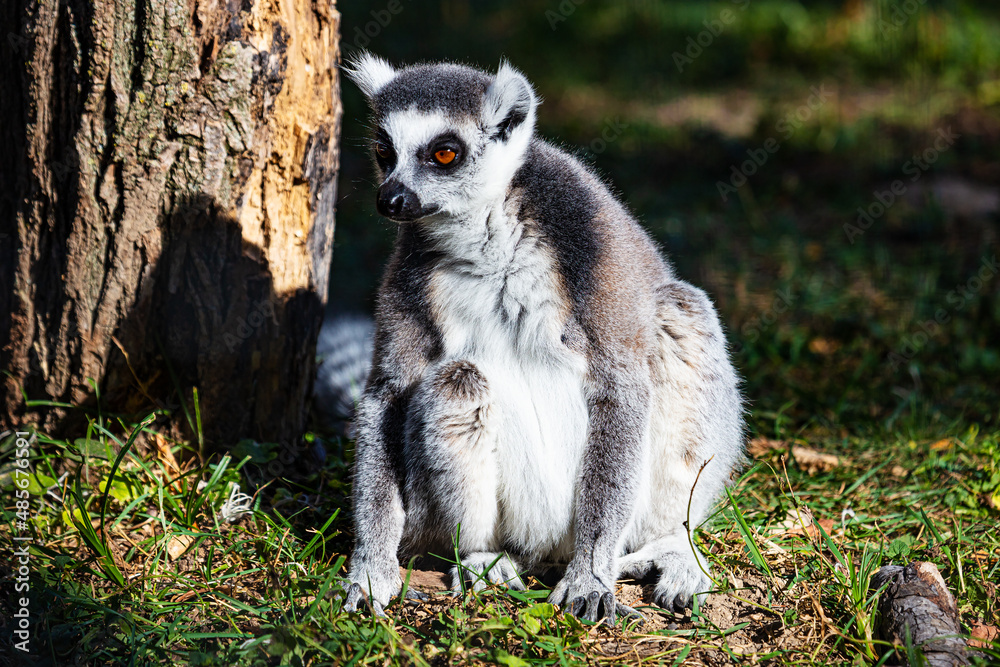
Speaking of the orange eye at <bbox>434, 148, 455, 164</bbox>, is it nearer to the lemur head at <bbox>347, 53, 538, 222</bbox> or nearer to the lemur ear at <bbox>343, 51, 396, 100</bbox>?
the lemur head at <bbox>347, 53, 538, 222</bbox>

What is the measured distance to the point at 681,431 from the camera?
2.92 metres

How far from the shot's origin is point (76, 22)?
9.61ft

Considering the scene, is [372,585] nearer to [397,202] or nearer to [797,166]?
[397,202]

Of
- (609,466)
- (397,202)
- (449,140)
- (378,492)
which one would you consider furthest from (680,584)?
(449,140)

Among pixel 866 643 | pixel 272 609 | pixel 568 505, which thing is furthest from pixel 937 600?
pixel 272 609

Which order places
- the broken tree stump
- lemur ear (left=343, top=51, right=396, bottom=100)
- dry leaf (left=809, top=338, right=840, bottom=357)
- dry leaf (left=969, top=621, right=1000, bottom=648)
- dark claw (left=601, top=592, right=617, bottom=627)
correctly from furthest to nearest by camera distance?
dry leaf (left=809, top=338, right=840, bottom=357)
lemur ear (left=343, top=51, right=396, bottom=100)
dark claw (left=601, top=592, right=617, bottom=627)
dry leaf (left=969, top=621, right=1000, bottom=648)
the broken tree stump

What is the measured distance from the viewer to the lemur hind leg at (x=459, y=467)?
2730mm

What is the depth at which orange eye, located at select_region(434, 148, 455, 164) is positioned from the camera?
2.80 metres

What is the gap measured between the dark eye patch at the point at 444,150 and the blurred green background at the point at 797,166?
28.0 inches

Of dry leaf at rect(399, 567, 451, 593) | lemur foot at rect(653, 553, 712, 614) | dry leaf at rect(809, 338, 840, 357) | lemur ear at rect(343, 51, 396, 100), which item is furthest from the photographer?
dry leaf at rect(809, 338, 840, 357)

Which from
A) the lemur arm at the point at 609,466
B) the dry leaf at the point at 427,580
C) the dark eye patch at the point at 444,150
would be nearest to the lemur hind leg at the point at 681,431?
the lemur arm at the point at 609,466

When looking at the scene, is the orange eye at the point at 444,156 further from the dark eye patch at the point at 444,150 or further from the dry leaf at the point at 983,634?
the dry leaf at the point at 983,634

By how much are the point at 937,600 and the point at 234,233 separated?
9.19 ft

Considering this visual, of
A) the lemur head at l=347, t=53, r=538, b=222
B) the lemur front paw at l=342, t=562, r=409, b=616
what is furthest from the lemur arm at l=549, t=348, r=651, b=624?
the lemur head at l=347, t=53, r=538, b=222
